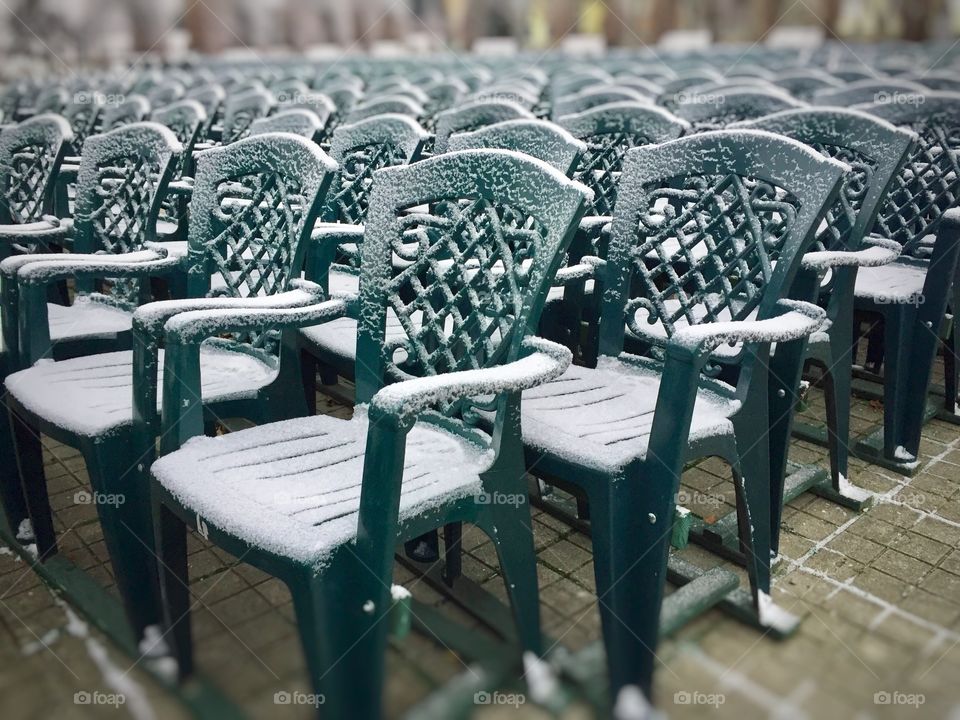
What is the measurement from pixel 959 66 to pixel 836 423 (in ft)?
41.0

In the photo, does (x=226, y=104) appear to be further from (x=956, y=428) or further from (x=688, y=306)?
(x=956, y=428)

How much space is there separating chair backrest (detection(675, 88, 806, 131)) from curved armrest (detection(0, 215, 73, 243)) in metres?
2.88

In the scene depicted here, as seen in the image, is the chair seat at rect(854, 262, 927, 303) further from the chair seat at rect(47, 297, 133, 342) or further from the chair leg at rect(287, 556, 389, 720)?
the chair seat at rect(47, 297, 133, 342)

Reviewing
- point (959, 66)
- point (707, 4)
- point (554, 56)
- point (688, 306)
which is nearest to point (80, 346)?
point (688, 306)

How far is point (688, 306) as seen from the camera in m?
2.16

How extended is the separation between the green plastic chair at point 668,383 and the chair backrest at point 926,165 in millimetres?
1244

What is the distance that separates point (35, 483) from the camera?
2336 mm

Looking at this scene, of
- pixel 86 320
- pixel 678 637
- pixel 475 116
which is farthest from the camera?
pixel 475 116

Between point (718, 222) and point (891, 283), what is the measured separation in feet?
4.26

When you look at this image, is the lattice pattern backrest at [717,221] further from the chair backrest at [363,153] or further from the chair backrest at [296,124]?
the chair backrest at [296,124]

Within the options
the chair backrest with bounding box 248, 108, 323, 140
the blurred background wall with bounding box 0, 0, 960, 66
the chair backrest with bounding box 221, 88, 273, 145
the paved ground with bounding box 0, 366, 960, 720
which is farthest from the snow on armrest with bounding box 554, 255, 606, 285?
the blurred background wall with bounding box 0, 0, 960, 66

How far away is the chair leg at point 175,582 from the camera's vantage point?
1.74 m

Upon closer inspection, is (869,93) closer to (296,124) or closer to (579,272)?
(579,272)

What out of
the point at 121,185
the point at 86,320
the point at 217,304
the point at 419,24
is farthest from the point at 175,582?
the point at 419,24
